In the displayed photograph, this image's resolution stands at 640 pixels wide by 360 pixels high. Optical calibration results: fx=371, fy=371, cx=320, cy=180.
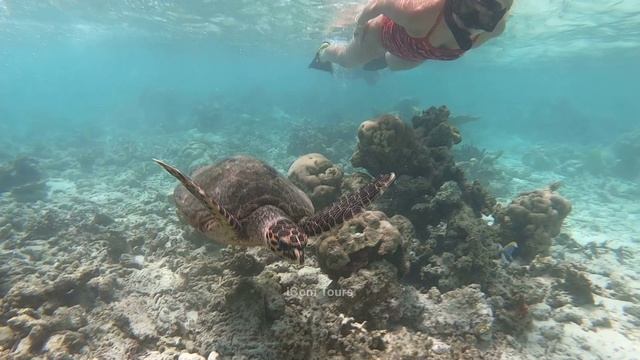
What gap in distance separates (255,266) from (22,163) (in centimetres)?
1606

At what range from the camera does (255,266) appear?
5160 millimetres

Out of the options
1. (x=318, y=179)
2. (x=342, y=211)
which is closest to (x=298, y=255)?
(x=342, y=211)

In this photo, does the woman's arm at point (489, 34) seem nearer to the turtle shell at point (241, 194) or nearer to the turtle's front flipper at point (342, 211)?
the turtle's front flipper at point (342, 211)

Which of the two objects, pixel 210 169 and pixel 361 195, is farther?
pixel 210 169

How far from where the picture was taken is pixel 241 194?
432cm

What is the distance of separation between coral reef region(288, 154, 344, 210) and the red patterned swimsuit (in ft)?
7.71

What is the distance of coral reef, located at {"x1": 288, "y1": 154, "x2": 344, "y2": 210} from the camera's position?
6617mm

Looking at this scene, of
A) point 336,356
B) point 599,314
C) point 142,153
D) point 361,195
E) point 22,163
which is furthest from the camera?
point 142,153

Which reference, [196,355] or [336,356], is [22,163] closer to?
[196,355]

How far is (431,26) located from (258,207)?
3.10 metres

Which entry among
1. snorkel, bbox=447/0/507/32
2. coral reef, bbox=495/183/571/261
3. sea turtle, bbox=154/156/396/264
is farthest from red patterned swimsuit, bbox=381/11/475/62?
coral reef, bbox=495/183/571/261

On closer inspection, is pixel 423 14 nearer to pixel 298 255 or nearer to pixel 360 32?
pixel 360 32

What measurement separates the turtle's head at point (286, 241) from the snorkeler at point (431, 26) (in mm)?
3123

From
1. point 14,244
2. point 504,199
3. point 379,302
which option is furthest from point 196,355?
point 504,199
